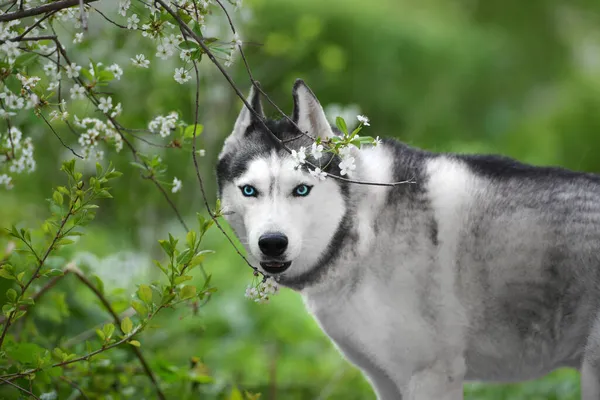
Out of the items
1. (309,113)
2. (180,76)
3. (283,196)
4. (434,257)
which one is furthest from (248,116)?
(434,257)

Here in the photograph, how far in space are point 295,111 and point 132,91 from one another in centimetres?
303

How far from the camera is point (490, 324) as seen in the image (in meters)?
2.45

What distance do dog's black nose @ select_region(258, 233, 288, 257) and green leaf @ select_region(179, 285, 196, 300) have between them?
0.80ft

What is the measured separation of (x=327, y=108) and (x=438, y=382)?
2.44 metres

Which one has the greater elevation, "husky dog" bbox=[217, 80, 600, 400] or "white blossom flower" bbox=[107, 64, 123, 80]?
"white blossom flower" bbox=[107, 64, 123, 80]

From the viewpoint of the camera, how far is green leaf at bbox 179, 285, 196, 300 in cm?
215

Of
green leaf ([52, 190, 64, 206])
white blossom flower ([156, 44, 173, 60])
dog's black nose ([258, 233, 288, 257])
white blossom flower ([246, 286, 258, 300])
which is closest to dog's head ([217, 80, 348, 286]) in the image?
dog's black nose ([258, 233, 288, 257])

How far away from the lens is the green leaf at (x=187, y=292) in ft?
7.05

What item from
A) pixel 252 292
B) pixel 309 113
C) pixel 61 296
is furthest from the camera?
pixel 61 296

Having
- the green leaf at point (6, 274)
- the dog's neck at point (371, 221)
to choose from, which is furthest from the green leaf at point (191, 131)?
the green leaf at point (6, 274)

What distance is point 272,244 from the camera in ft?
7.34

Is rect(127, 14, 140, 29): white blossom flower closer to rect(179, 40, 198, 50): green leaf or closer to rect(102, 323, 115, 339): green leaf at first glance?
rect(179, 40, 198, 50): green leaf

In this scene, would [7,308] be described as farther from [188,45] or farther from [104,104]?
[188,45]

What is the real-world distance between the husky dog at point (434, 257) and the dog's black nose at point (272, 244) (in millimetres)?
62
